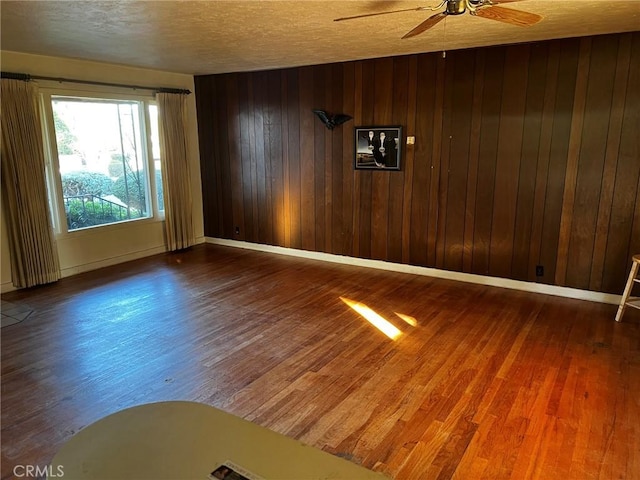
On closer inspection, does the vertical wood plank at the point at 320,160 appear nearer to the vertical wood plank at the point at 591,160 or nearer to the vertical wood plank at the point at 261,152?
the vertical wood plank at the point at 261,152

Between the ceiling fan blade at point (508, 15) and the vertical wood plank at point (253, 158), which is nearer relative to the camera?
the ceiling fan blade at point (508, 15)

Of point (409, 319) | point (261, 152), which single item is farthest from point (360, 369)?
point (261, 152)

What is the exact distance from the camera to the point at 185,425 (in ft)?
5.17

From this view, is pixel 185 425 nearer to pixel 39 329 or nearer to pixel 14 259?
pixel 39 329

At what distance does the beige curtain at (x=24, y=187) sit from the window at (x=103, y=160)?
0.91 ft

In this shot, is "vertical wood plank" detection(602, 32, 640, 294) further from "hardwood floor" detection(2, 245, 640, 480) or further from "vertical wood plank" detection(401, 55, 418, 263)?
"vertical wood plank" detection(401, 55, 418, 263)

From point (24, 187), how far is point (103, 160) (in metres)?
1.13

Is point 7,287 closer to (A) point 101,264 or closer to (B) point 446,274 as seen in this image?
(A) point 101,264

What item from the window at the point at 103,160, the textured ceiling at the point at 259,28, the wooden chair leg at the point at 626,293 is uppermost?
the textured ceiling at the point at 259,28

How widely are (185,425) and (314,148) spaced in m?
4.60

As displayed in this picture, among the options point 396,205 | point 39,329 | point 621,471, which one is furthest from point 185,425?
point 396,205

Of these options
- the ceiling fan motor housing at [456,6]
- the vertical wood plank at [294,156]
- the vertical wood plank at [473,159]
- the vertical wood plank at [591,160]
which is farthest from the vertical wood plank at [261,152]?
the ceiling fan motor housing at [456,6]

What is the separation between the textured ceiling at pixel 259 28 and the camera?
303 cm

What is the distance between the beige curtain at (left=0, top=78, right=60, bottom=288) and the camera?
4.54 meters
